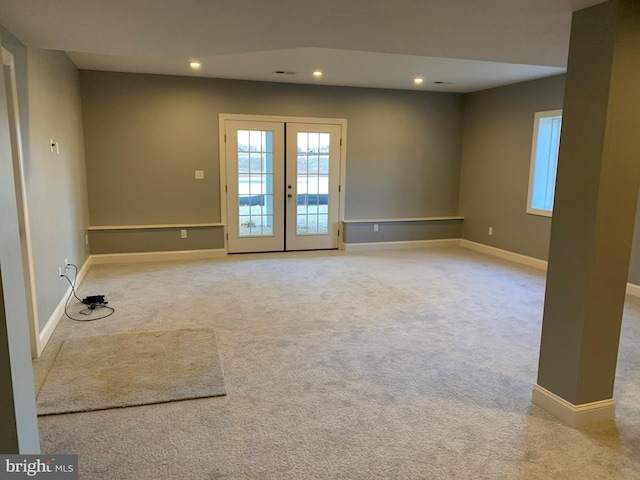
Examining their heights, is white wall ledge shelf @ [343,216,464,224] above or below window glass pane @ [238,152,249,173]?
below

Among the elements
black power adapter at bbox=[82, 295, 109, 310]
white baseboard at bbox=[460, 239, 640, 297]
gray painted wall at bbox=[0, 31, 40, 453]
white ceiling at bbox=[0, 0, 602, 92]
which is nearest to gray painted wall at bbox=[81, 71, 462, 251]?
white baseboard at bbox=[460, 239, 640, 297]

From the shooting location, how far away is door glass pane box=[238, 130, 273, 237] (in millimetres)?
6402

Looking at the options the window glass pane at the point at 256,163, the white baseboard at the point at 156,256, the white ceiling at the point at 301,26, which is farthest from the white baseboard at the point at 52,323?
the window glass pane at the point at 256,163

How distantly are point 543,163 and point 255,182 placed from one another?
4.01 meters

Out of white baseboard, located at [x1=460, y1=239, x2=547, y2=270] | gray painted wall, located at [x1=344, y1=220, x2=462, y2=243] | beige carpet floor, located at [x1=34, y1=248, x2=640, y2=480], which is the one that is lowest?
beige carpet floor, located at [x1=34, y1=248, x2=640, y2=480]

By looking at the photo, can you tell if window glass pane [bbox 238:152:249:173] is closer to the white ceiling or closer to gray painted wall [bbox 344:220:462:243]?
gray painted wall [bbox 344:220:462:243]

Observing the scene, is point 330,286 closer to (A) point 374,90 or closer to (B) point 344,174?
(B) point 344,174

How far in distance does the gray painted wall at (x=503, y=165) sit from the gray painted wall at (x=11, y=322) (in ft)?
19.1

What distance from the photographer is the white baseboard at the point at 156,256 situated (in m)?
5.91

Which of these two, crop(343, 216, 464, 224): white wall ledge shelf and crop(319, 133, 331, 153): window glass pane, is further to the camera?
crop(343, 216, 464, 224): white wall ledge shelf

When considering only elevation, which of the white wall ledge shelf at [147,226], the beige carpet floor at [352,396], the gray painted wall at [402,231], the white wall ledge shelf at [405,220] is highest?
the white wall ledge shelf at [405,220]

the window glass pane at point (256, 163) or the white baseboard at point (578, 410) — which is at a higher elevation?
the window glass pane at point (256, 163)

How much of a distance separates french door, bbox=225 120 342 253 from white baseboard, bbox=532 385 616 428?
4746 millimetres

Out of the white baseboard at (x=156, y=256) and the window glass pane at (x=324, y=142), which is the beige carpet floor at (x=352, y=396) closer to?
the white baseboard at (x=156, y=256)
